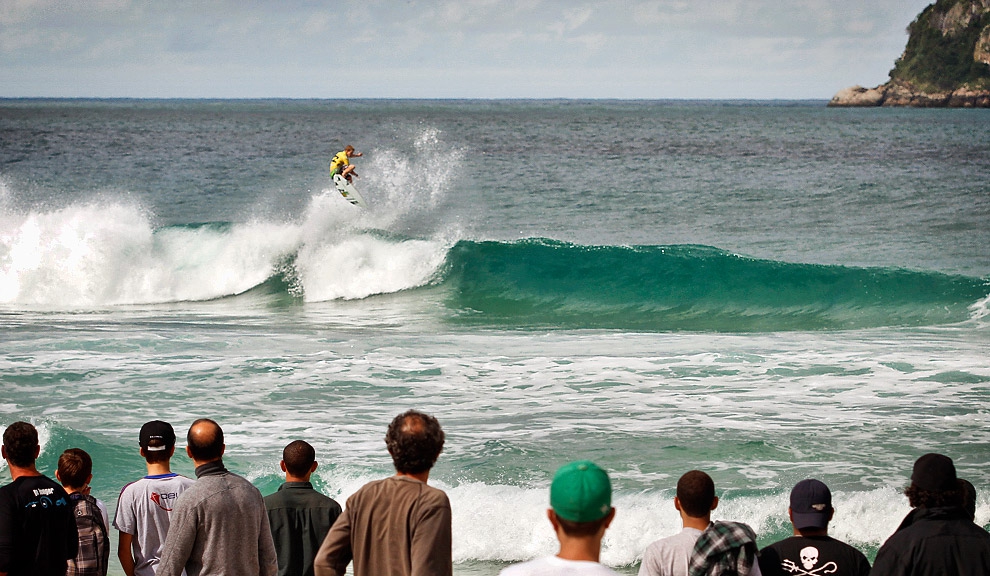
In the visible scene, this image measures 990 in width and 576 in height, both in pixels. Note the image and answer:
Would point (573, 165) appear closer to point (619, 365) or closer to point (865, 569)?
point (619, 365)

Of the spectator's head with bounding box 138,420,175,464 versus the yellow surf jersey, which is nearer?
the spectator's head with bounding box 138,420,175,464

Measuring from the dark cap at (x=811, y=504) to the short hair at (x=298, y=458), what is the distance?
6.18ft

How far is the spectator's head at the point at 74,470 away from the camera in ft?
13.7

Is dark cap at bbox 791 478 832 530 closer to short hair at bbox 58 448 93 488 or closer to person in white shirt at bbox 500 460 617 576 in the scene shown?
person in white shirt at bbox 500 460 617 576

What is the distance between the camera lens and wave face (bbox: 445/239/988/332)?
63.0 feet

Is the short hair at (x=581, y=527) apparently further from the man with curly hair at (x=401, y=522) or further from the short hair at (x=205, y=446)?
the short hair at (x=205, y=446)

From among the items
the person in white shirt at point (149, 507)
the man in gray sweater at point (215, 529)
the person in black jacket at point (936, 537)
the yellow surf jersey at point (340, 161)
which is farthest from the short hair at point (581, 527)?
the yellow surf jersey at point (340, 161)

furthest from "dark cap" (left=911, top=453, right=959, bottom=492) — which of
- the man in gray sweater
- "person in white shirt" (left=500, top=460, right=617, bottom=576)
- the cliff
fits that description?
the cliff

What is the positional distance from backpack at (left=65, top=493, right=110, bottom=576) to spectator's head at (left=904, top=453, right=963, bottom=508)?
3.14 meters

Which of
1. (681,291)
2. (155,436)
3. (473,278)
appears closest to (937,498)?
(155,436)

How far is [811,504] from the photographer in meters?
3.64

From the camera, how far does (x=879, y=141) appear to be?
72.6 m

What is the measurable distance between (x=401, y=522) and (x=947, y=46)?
166858 millimetres

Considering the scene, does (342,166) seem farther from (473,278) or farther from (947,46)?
(947,46)
